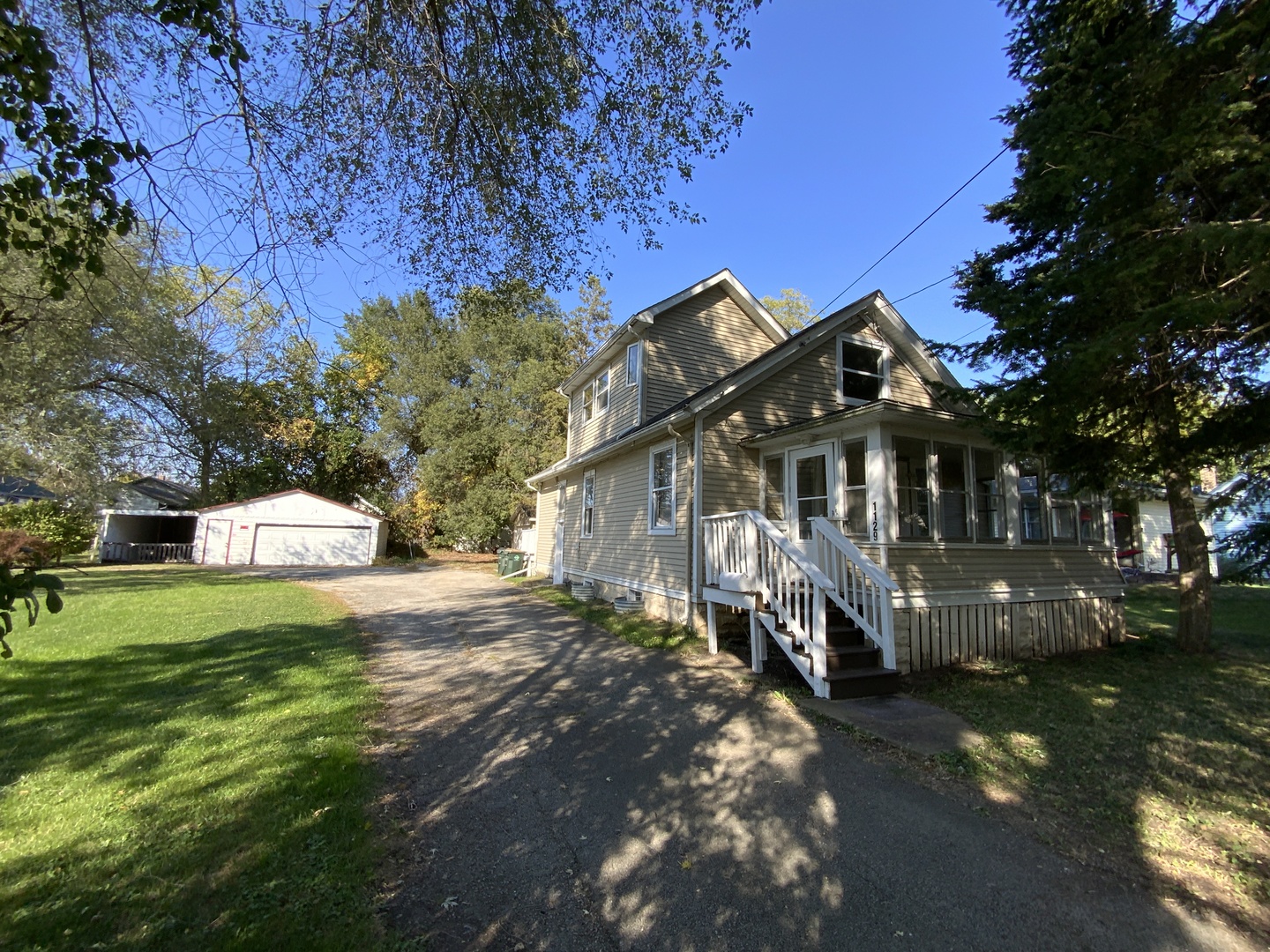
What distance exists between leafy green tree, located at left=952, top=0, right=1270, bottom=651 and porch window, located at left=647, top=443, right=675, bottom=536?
16.7ft

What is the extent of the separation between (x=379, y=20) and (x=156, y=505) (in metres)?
32.2

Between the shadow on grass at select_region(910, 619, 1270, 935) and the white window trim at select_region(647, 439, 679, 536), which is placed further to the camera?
the white window trim at select_region(647, 439, 679, 536)

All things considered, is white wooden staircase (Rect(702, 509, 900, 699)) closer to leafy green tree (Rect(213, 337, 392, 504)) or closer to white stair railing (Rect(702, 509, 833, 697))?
white stair railing (Rect(702, 509, 833, 697))

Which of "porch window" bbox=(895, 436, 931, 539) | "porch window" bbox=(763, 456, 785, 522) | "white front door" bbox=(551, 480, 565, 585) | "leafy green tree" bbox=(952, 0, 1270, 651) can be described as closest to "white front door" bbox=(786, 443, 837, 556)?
"porch window" bbox=(763, 456, 785, 522)

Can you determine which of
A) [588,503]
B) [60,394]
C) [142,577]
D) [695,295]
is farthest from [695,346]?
[142,577]

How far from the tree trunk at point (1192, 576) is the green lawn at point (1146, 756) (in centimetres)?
30

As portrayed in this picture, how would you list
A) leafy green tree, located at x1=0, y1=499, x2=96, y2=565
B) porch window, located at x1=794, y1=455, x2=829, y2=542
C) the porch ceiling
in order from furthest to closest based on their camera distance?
leafy green tree, located at x1=0, y1=499, x2=96, y2=565, porch window, located at x1=794, y1=455, x2=829, y2=542, the porch ceiling

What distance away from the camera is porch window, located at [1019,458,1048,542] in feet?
30.8

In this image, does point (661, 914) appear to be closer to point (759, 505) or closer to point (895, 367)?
point (759, 505)

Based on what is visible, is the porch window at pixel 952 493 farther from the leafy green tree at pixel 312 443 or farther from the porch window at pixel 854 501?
the leafy green tree at pixel 312 443

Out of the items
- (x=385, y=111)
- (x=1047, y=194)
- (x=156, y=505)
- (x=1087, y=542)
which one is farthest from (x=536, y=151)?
(x=156, y=505)

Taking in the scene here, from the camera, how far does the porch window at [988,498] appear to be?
894 cm

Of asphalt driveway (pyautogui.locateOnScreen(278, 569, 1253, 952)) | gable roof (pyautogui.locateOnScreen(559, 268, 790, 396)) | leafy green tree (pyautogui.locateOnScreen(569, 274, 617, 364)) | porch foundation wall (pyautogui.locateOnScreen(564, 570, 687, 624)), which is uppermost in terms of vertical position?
leafy green tree (pyautogui.locateOnScreen(569, 274, 617, 364))

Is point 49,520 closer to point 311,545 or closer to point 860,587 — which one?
point 311,545
